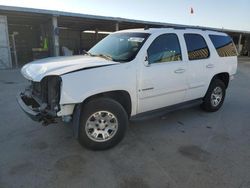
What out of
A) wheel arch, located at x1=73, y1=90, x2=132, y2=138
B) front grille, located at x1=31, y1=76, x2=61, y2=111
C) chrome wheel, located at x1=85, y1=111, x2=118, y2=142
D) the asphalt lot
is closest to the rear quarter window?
the asphalt lot

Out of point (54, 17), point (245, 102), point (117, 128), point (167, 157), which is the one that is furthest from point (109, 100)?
point (54, 17)

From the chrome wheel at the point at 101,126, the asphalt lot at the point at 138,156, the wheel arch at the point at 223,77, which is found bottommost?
the asphalt lot at the point at 138,156

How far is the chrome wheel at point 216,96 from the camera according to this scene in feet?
16.7

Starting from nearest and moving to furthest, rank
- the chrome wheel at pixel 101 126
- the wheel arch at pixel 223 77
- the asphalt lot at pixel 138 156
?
the asphalt lot at pixel 138 156 < the chrome wheel at pixel 101 126 < the wheel arch at pixel 223 77

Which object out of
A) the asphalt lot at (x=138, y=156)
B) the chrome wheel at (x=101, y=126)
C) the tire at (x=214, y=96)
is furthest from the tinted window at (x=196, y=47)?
the chrome wheel at (x=101, y=126)

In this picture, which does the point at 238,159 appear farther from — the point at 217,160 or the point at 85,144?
the point at 85,144

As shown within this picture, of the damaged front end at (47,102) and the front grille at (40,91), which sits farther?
the front grille at (40,91)

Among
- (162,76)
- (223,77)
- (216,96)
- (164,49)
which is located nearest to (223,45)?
(223,77)

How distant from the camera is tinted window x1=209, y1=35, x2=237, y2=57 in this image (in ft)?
16.1

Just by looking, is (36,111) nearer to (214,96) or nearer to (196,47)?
(196,47)

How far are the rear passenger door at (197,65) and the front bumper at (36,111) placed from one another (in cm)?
269

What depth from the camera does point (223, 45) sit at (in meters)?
5.12

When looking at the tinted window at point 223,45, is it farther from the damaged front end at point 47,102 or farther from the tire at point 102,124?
the damaged front end at point 47,102

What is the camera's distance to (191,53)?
4.27 m
